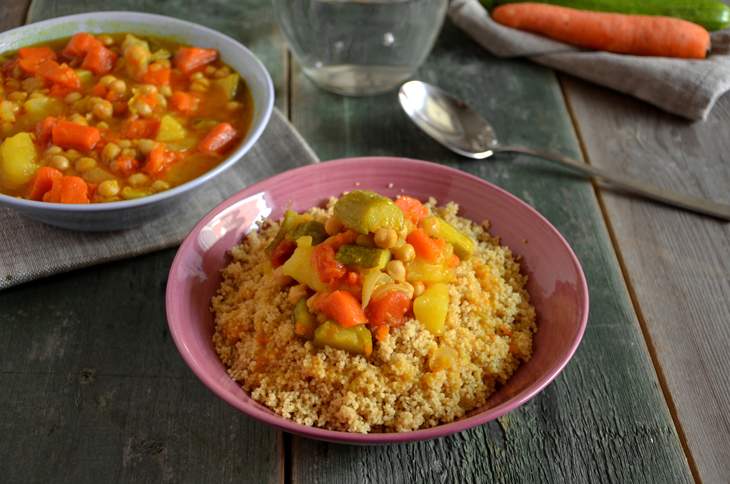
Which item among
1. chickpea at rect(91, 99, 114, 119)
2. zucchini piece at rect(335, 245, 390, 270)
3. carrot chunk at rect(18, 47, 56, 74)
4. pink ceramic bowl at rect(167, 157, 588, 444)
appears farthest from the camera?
carrot chunk at rect(18, 47, 56, 74)

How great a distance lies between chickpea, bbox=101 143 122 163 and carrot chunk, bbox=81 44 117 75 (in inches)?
17.4

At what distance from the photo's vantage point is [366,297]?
1.70 m

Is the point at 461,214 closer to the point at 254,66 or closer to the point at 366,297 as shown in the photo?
the point at 366,297

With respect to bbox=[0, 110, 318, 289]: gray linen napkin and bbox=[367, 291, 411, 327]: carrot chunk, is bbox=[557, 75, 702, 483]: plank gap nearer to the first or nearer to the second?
bbox=[367, 291, 411, 327]: carrot chunk

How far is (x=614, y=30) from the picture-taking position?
3137mm

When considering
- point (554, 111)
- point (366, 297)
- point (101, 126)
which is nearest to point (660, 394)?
point (366, 297)

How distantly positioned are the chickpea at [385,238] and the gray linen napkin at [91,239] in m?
0.75

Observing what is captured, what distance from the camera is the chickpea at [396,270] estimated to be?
68.2 inches

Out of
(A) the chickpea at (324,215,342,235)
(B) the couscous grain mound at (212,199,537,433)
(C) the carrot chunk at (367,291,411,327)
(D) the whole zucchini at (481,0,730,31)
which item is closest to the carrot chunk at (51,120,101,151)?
(B) the couscous grain mound at (212,199,537,433)

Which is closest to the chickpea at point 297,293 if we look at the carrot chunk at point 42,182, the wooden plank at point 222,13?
the carrot chunk at point 42,182

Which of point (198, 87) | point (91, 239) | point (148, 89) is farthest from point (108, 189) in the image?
point (198, 87)

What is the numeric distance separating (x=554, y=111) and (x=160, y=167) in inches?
59.8

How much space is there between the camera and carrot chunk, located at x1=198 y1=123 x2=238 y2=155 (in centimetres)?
234

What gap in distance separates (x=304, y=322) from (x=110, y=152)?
90cm
